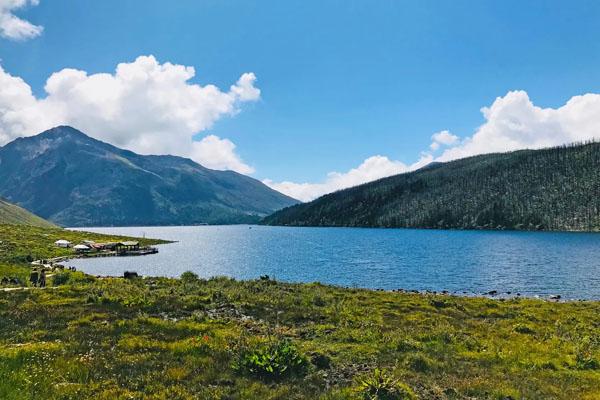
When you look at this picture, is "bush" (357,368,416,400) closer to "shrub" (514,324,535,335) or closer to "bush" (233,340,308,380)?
"bush" (233,340,308,380)

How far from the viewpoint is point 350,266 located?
353 ft

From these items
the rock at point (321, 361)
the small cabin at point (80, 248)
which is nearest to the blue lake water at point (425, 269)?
the small cabin at point (80, 248)

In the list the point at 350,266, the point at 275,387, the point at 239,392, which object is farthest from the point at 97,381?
the point at 350,266

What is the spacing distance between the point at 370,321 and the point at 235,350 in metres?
13.8

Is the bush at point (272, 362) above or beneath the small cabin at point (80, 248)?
above

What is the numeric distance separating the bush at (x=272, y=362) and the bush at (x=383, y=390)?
11.0ft

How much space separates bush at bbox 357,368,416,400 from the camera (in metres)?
14.4

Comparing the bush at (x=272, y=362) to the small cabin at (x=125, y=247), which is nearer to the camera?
the bush at (x=272, y=362)

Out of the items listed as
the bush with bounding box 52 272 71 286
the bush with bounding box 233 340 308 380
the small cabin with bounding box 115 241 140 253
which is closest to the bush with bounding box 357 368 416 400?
the bush with bounding box 233 340 308 380

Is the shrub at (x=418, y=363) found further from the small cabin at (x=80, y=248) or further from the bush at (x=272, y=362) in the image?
the small cabin at (x=80, y=248)

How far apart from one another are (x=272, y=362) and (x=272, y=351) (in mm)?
977

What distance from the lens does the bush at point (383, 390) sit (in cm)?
1439

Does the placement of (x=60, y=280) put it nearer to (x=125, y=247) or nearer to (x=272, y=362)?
(x=272, y=362)

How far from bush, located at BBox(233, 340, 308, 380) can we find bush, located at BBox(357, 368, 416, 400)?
3347 millimetres
